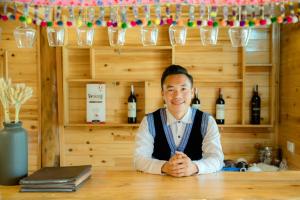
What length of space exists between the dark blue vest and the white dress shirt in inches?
1.0

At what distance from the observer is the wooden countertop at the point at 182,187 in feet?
4.31

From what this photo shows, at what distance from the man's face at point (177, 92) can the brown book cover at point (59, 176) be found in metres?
0.64

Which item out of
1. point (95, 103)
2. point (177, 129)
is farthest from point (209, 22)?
point (95, 103)

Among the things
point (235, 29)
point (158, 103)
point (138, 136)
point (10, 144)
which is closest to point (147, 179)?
point (138, 136)

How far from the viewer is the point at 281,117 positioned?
3191mm

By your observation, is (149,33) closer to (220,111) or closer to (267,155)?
(220,111)

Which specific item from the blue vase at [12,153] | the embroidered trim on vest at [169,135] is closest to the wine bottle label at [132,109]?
the embroidered trim on vest at [169,135]

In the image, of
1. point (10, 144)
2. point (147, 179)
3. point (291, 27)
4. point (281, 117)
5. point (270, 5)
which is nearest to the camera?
point (10, 144)

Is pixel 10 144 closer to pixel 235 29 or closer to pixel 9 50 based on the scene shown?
pixel 235 29

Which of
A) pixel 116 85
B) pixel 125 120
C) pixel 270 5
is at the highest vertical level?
pixel 270 5

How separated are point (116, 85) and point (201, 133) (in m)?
1.56

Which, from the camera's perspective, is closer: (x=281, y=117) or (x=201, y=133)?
(x=201, y=133)

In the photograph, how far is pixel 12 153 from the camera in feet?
4.67

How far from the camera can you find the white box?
3260 millimetres
